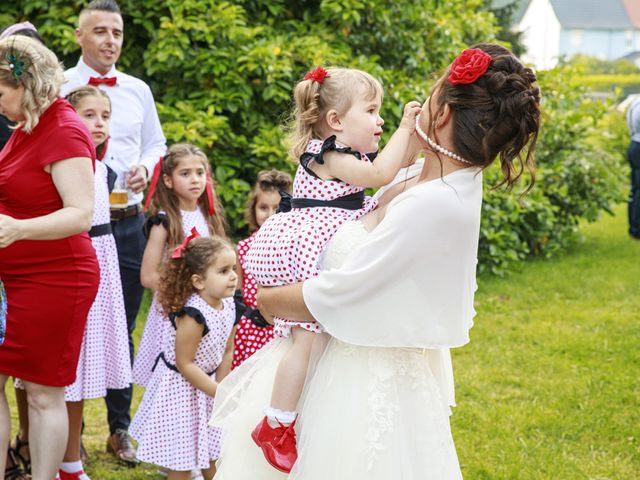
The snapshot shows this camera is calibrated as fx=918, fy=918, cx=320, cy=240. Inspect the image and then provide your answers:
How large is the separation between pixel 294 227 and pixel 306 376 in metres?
0.45

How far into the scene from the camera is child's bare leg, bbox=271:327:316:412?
275cm

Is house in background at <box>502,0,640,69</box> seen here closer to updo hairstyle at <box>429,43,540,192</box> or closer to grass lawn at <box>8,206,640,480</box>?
grass lawn at <box>8,206,640,480</box>

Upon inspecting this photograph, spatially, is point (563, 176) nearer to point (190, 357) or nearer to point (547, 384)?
point (547, 384)

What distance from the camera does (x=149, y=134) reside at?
214 inches

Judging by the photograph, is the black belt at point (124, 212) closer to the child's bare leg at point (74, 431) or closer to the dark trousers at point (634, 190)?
the child's bare leg at point (74, 431)

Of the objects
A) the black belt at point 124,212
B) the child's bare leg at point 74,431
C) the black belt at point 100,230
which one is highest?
the black belt at point 100,230

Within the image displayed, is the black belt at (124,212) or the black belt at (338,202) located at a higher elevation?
the black belt at (338,202)

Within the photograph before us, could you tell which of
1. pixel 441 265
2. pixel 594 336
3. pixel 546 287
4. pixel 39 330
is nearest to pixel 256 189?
pixel 39 330

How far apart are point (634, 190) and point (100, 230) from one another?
850 centimetres

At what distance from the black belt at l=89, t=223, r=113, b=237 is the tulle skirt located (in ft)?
6.78

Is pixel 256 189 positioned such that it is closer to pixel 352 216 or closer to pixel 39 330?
pixel 39 330

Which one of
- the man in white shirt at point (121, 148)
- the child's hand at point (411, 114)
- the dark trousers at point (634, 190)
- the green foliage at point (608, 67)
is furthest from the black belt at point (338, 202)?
the green foliage at point (608, 67)

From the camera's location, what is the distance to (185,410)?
431 cm

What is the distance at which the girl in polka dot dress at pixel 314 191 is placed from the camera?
2.75 m
